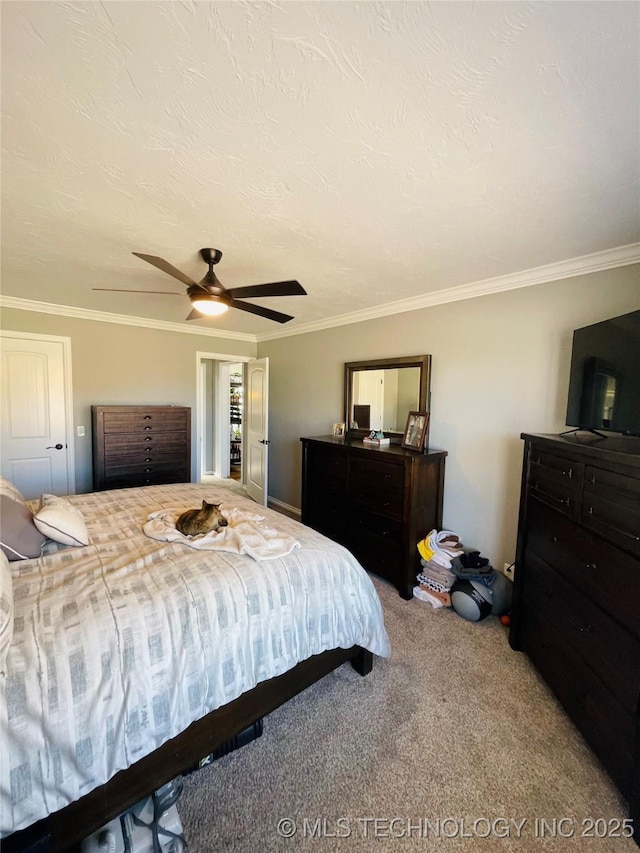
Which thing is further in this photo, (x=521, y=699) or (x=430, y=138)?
(x=521, y=699)

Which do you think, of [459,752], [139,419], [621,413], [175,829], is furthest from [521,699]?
[139,419]

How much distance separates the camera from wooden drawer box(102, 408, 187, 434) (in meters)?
3.63

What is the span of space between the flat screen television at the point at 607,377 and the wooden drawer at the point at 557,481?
31 centimetres

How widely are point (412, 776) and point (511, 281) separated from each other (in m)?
2.95

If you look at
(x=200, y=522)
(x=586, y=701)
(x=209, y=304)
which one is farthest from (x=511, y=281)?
(x=200, y=522)

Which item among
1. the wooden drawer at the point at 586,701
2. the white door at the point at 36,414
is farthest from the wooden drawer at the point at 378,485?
the white door at the point at 36,414

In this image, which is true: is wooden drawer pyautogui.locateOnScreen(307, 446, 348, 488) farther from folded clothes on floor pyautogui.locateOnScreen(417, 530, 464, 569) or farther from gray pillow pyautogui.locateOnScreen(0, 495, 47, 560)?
gray pillow pyautogui.locateOnScreen(0, 495, 47, 560)

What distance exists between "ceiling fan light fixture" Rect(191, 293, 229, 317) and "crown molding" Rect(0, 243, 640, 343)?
1766 millimetres

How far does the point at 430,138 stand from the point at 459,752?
2506 millimetres

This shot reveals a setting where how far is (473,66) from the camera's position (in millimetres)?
969

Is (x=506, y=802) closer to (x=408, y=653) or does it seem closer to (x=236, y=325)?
(x=408, y=653)

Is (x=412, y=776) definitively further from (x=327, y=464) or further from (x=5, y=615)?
(x=327, y=464)

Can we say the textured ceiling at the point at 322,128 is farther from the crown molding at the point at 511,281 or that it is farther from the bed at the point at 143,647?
the bed at the point at 143,647

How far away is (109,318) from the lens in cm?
389
